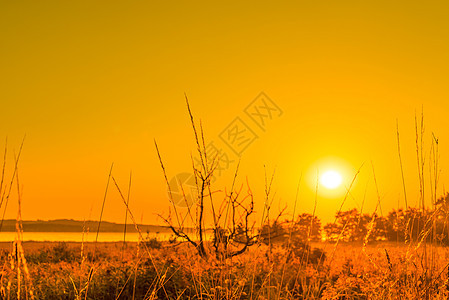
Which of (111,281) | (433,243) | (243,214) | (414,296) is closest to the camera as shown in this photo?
(414,296)

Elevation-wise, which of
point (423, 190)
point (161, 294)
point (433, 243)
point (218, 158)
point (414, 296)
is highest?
point (218, 158)

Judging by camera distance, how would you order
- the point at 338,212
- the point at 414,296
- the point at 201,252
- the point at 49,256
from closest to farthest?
the point at 414,296 → the point at 338,212 → the point at 201,252 → the point at 49,256

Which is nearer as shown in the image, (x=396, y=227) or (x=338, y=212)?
(x=338, y=212)

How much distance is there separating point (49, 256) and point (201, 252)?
1033cm

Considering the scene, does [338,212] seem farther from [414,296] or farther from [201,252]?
[201,252]

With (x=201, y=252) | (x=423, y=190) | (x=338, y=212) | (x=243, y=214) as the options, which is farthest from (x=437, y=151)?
(x=201, y=252)

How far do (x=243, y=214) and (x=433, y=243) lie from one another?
87.7 inches

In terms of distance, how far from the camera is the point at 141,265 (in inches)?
293

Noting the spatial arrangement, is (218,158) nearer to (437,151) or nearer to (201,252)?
(437,151)

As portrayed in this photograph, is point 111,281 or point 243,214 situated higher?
point 243,214

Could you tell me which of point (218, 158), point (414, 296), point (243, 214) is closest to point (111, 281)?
point (243, 214)

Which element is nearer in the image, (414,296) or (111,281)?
(414,296)

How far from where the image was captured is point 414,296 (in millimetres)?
3094

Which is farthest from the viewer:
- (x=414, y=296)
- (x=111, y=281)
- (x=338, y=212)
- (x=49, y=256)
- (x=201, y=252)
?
(x=49, y=256)
